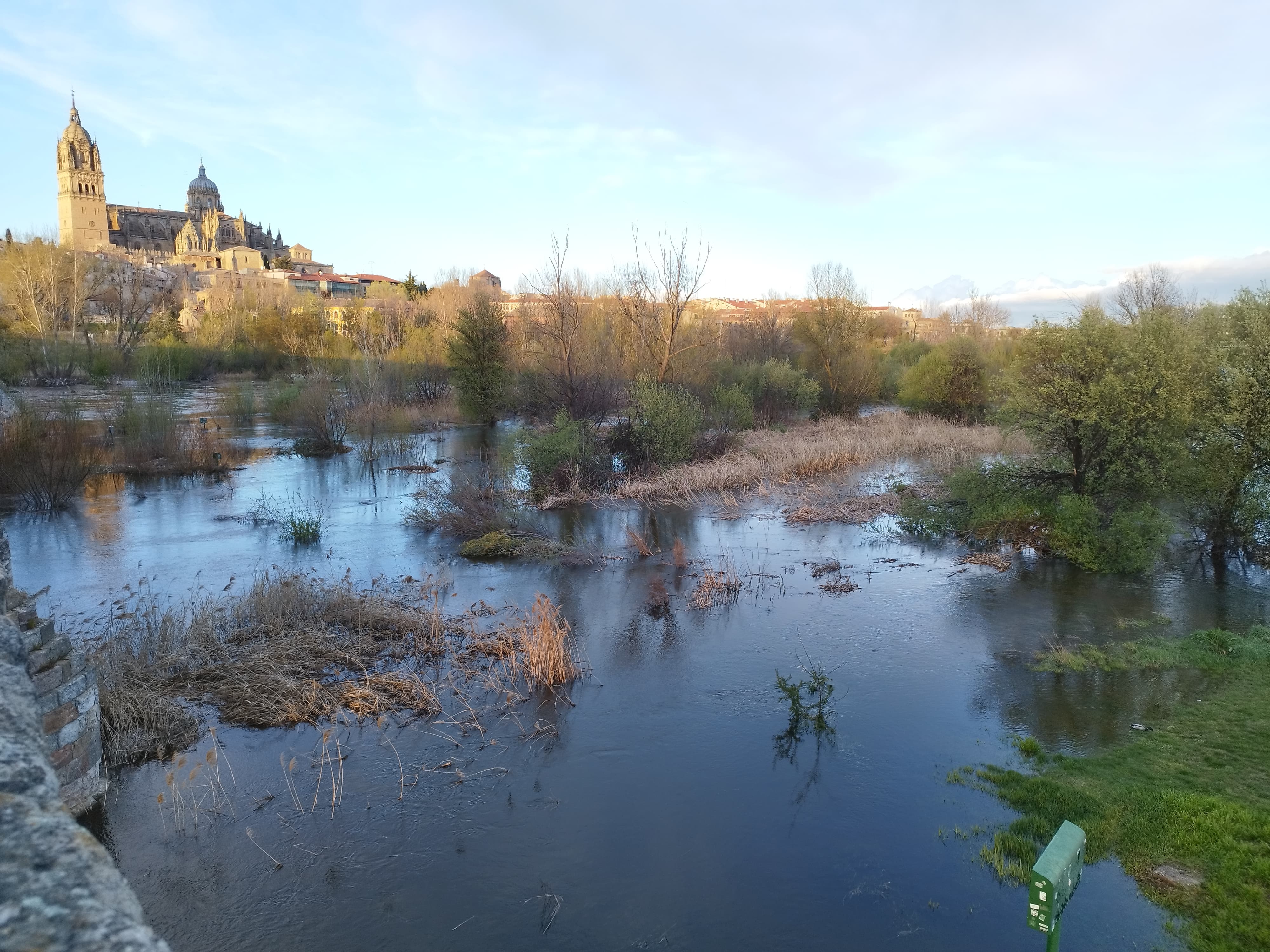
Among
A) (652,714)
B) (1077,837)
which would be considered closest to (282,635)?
(652,714)

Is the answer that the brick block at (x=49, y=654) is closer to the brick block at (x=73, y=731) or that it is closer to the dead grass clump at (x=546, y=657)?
the brick block at (x=73, y=731)

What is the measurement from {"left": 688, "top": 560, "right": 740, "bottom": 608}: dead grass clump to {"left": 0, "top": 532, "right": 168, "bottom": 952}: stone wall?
1054cm

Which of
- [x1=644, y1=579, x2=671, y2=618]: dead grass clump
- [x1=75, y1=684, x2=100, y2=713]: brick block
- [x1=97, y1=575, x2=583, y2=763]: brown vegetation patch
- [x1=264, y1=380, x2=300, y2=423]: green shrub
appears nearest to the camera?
[x1=75, y1=684, x2=100, y2=713]: brick block

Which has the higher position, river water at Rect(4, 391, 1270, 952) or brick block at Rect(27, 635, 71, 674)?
brick block at Rect(27, 635, 71, 674)

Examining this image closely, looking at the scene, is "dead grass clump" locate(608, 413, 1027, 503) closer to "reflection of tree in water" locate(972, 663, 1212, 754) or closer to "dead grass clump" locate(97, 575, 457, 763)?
"reflection of tree in water" locate(972, 663, 1212, 754)

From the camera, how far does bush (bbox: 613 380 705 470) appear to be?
72.6ft

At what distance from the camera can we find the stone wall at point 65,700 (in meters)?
5.82

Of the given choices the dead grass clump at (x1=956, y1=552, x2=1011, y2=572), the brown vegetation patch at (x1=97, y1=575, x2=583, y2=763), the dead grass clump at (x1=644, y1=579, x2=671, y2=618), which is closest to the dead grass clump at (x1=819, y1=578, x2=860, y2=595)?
the dead grass clump at (x1=644, y1=579, x2=671, y2=618)

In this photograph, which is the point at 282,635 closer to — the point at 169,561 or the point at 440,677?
the point at 440,677

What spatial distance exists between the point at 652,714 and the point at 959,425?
25.5 metres

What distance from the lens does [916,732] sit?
821 cm

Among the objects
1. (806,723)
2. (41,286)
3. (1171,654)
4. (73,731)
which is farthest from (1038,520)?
(41,286)

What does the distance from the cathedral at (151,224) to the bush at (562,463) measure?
10321cm

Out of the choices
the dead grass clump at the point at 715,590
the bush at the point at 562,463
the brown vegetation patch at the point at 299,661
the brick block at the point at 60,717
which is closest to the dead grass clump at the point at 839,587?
the dead grass clump at the point at 715,590
